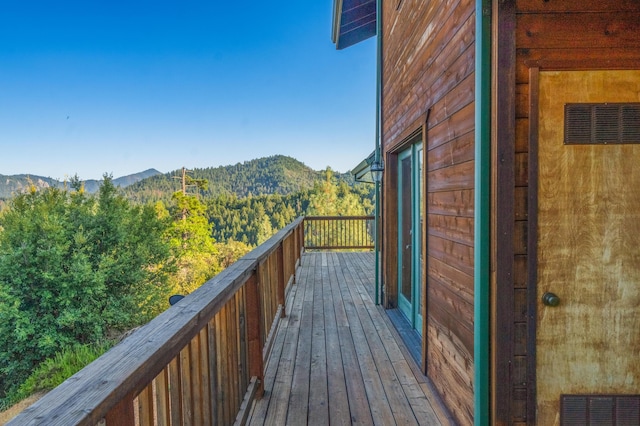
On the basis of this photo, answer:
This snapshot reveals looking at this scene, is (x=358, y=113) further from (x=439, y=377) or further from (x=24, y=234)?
(x=439, y=377)

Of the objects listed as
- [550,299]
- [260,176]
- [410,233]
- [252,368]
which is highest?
[260,176]

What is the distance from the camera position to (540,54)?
1.51 metres

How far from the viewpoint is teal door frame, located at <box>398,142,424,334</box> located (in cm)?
323

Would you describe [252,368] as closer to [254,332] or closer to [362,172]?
[254,332]

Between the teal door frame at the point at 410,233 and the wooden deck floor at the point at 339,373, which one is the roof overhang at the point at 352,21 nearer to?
the teal door frame at the point at 410,233

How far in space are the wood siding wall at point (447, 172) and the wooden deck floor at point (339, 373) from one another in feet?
0.90

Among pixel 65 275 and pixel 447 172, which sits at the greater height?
pixel 447 172

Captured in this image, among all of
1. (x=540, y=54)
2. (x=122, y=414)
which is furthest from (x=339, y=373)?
(x=540, y=54)

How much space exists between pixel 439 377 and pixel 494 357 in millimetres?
785

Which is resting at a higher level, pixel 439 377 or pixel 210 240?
pixel 439 377

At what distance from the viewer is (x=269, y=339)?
2.95m

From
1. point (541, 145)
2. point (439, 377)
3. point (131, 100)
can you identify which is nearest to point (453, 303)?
point (439, 377)

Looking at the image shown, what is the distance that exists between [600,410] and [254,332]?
6.24 ft

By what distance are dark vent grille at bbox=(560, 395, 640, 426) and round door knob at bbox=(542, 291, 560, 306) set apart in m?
0.45
